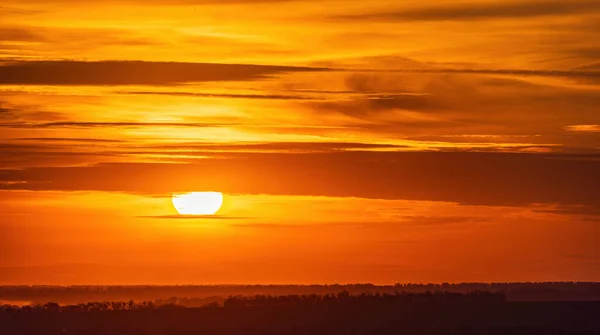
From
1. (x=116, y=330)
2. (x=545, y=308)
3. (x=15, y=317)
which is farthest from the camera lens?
(x=545, y=308)

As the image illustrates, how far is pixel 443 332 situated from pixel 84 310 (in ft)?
54.5

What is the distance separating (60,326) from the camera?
63.2m

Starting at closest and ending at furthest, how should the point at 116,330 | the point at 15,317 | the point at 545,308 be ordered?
1. the point at 116,330
2. the point at 15,317
3. the point at 545,308

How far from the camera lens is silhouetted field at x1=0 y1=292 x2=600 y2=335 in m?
62.0

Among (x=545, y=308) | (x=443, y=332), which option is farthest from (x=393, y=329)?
(x=545, y=308)

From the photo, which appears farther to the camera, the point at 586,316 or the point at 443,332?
the point at 586,316

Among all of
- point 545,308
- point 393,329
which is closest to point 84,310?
point 393,329

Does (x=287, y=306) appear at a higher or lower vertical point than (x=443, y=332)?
higher

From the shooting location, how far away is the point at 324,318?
216ft

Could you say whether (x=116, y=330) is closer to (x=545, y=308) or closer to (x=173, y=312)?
(x=173, y=312)

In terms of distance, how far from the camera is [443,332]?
6150 centimetres

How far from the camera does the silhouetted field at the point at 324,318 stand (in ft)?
203

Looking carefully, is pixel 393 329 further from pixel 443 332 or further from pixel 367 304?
pixel 367 304

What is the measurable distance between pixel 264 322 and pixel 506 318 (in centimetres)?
1034
